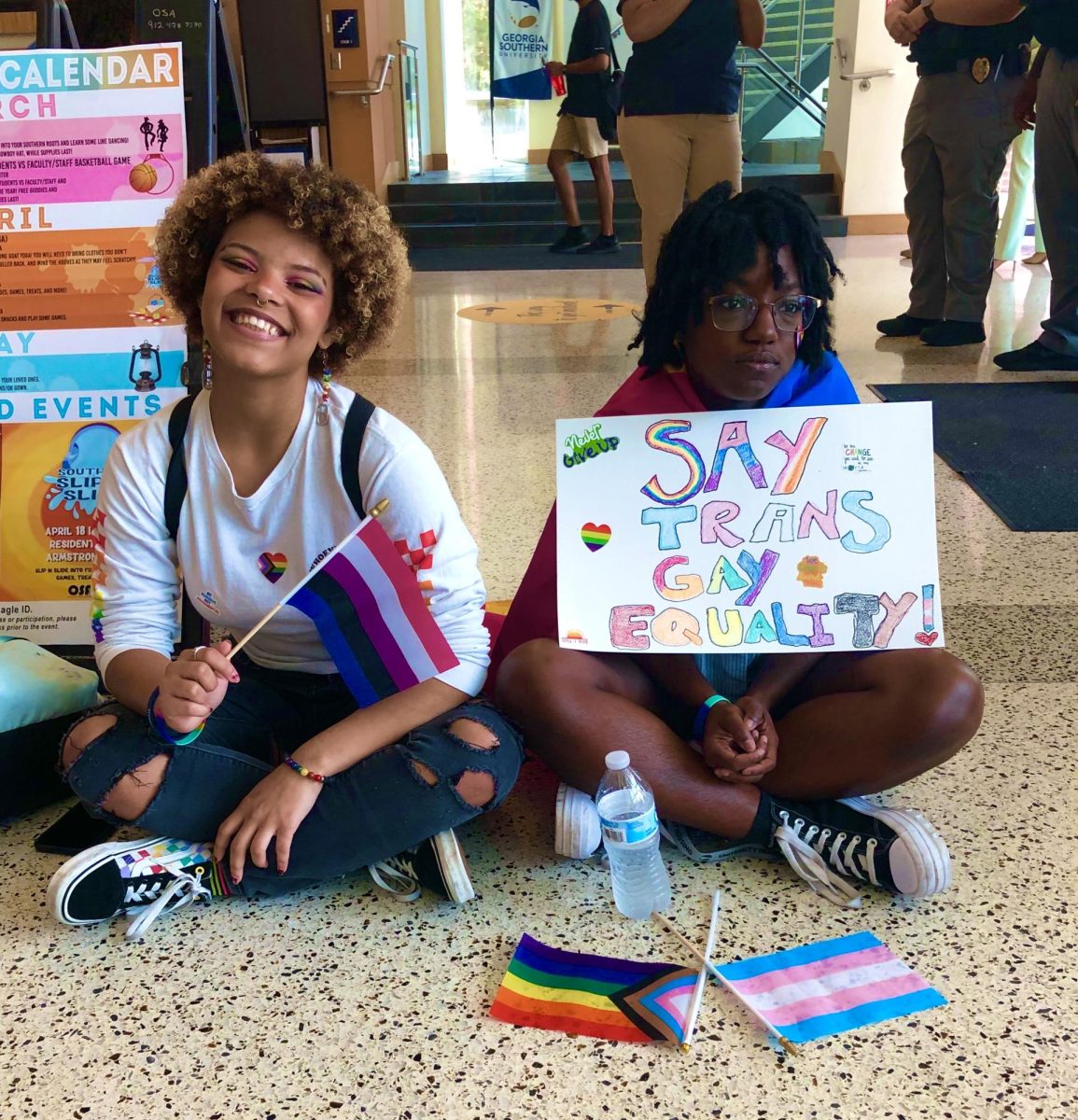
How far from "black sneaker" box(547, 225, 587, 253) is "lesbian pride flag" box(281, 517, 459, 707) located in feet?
21.3

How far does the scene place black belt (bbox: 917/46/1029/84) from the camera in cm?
385

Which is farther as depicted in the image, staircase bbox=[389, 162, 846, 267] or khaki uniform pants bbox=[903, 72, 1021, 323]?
staircase bbox=[389, 162, 846, 267]

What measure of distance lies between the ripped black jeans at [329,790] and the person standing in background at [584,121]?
5.95m

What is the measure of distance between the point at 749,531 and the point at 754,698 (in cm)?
22

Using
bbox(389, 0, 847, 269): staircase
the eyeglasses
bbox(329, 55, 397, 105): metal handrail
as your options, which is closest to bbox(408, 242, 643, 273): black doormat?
bbox(389, 0, 847, 269): staircase

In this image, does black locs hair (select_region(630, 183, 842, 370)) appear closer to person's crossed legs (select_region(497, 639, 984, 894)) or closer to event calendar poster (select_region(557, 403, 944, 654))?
event calendar poster (select_region(557, 403, 944, 654))

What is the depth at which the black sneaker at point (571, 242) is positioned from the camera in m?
7.39

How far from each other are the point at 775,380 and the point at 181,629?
1.02m

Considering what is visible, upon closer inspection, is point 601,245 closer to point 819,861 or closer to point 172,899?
point 819,861

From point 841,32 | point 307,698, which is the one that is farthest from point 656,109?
point 841,32

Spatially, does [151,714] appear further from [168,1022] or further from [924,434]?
[924,434]

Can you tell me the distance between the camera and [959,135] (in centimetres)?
395

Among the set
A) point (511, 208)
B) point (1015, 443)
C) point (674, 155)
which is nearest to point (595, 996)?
point (1015, 443)

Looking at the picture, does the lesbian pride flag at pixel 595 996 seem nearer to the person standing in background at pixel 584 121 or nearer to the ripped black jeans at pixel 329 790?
the ripped black jeans at pixel 329 790
